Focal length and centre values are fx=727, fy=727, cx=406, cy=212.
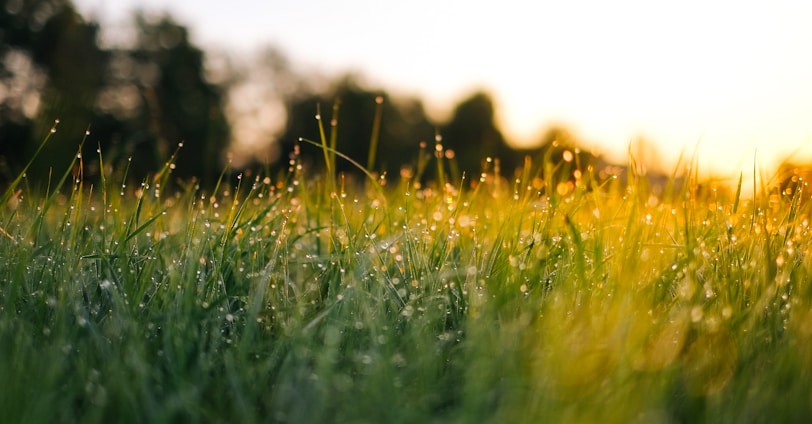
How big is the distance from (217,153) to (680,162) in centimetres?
2834

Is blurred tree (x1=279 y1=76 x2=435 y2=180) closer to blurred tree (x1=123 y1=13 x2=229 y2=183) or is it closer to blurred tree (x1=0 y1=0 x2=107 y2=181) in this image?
blurred tree (x1=123 y1=13 x2=229 y2=183)

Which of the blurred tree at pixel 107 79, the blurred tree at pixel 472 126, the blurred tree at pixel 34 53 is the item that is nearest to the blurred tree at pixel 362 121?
the blurred tree at pixel 472 126

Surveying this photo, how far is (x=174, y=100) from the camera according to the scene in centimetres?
3003

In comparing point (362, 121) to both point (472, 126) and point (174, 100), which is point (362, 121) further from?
point (174, 100)

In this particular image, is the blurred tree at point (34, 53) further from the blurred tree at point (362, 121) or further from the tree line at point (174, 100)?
the blurred tree at point (362, 121)

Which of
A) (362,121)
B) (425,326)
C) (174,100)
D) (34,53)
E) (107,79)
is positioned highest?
(425,326)

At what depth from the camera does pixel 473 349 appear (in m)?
1.60

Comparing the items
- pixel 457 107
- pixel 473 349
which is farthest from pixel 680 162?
pixel 457 107

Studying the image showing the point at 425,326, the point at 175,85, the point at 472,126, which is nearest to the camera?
the point at 425,326

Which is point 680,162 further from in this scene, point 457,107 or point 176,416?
point 457,107

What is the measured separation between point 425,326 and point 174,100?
30200 millimetres

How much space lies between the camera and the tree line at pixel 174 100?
25.2m

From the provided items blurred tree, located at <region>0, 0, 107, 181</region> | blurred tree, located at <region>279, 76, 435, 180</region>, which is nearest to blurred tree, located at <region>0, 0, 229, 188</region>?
blurred tree, located at <region>0, 0, 107, 181</region>

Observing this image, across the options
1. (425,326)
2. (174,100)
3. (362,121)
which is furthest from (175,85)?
(425,326)
